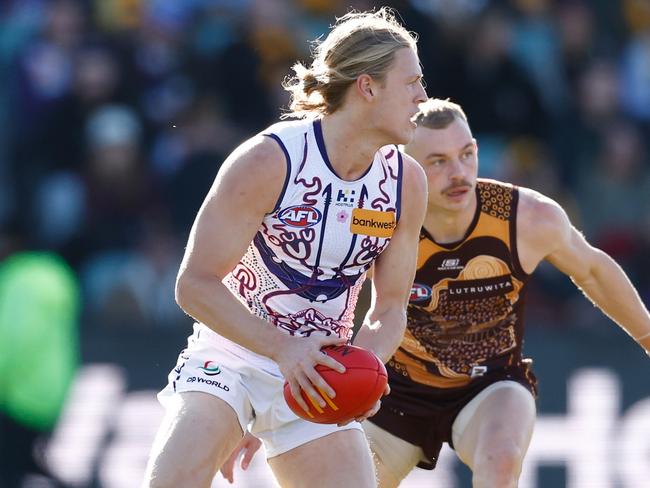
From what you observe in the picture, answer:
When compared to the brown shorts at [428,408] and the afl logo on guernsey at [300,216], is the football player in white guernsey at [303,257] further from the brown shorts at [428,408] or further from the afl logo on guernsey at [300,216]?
the brown shorts at [428,408]

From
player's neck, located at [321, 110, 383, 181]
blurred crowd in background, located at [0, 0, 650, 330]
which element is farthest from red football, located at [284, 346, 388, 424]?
blurred crowd in background, located at [0, 0, 650, 330]

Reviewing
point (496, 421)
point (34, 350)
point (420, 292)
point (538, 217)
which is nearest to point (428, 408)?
point (496, 421)

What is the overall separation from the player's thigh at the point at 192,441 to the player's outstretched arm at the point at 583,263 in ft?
5.66

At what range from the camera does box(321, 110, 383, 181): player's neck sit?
191 inches

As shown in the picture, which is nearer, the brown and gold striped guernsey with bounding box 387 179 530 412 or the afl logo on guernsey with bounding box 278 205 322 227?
the afl logo on guernsey with bounding box 278 205 322 227

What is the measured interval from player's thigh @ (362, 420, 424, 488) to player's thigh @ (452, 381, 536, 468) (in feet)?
0.85

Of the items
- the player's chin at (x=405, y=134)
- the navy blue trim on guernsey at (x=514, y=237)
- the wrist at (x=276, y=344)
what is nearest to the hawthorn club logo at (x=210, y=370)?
the wrist at (x=276, y=344)

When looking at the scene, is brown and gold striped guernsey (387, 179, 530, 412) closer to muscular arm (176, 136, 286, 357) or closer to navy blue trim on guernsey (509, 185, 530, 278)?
navy blue trim on guernsey (509, 185, 530, 278)

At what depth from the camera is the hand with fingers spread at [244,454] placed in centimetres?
525

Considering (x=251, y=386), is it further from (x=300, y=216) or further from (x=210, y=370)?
(x=300, y=216)

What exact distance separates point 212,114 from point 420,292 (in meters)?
5.34

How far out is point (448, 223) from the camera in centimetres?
583

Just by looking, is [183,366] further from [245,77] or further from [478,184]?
[245,77]

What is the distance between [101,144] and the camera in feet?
35.4
